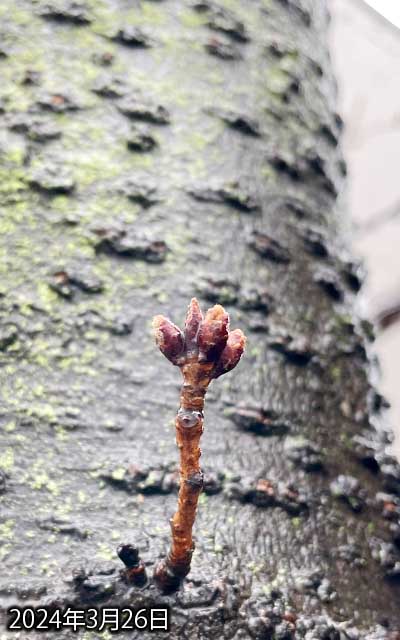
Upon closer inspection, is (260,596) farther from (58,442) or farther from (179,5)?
(179,5)

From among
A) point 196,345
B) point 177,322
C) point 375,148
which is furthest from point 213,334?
point 375,148

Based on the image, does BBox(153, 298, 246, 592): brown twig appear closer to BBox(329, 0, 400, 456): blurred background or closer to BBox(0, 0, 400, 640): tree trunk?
BBox(0, 0, 400, 640): tree trunk

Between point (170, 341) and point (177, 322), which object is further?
point (177, 322)

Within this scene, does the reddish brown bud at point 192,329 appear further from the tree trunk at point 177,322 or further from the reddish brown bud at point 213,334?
the tree trunk at point 177,322

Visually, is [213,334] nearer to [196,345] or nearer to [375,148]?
[196,345]

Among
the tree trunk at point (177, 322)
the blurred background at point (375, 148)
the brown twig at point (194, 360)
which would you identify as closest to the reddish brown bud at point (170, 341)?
the brown twig at point (194, 360)

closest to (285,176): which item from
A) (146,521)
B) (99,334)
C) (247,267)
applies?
(247,267)
